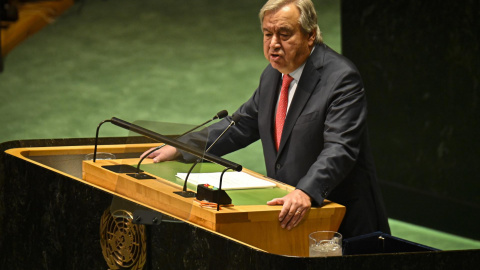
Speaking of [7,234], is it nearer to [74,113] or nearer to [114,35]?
[74,113]

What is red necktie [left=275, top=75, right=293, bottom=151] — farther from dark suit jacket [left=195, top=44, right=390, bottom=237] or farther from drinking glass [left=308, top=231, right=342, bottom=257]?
drinking glass [left=308, top=231, right=342, bottom=257]

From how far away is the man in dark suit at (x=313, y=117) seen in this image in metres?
3.15

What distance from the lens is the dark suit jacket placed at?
10.3 ft

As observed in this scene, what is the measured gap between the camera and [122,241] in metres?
3.06

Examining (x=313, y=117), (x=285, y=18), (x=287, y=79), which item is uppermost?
(x=285, y=18)

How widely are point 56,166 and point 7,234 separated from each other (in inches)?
13.9

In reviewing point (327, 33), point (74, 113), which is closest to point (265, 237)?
point (74, 113)

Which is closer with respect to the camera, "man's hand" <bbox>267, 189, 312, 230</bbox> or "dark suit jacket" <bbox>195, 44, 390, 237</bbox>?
"man's hand" <bbox>267, 189, 312, 230</bbox>

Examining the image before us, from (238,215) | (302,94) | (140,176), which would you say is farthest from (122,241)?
(302,94)

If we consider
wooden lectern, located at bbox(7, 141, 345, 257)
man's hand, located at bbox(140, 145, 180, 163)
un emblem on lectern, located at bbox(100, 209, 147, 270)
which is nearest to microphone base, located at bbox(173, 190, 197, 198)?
wooden lectern, located at bbox(7, 141, 345, 257)

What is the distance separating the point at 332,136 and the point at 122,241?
833 mm

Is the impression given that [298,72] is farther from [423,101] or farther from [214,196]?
[423,101]

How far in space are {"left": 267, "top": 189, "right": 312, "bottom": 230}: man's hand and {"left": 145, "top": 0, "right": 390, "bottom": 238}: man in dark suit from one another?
7.1 inches

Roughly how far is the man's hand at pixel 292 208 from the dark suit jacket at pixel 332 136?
23cm
